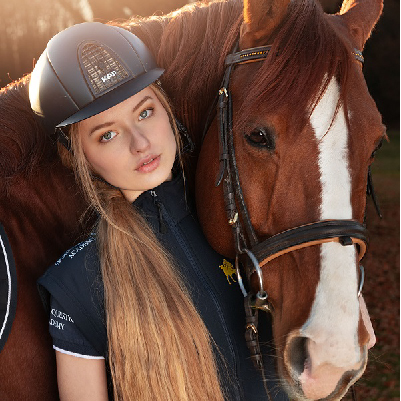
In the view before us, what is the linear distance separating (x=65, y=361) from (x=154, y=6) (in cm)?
545

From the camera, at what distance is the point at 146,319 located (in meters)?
1.87

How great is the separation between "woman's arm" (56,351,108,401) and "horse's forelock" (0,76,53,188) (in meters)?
0.80

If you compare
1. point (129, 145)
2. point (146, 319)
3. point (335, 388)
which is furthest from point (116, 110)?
point (335, 388)

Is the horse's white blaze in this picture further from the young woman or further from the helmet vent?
the helmet vent

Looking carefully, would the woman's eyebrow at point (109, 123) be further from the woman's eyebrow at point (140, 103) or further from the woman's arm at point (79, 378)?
the woman's arm at point (79, 378)

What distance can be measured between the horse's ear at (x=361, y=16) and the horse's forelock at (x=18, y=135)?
4.73ft

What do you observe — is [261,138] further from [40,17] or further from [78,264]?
[40,17]

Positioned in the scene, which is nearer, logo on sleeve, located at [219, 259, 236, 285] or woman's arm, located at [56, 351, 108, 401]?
woman's arm, located at [56, 351, 108, 401]

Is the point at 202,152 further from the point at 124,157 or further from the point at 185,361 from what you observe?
the point at 185,361

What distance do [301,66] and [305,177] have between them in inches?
17.2

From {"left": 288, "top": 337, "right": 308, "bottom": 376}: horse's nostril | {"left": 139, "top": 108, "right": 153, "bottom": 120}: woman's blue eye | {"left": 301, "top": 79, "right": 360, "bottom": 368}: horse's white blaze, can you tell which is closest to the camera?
{"left": 301, "top": 79, "right": 360, "bottom": 368}: horse's white blaze

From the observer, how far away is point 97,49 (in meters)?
1.98

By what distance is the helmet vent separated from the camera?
1.95 metres

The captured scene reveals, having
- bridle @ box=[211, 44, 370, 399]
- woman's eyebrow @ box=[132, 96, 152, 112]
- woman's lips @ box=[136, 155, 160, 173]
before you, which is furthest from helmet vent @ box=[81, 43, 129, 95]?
bridle @ box=[211, 44, 370, 399]
